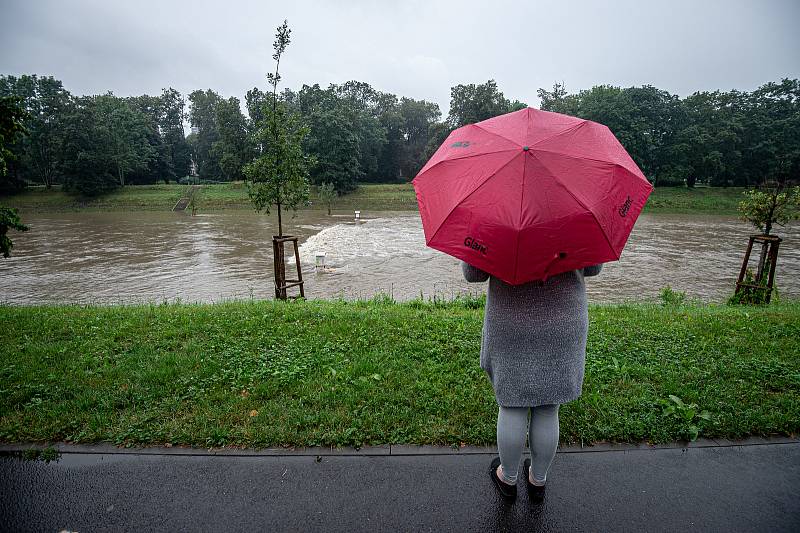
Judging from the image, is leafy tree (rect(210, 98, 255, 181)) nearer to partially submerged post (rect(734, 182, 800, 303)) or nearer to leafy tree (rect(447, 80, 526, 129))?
leafy tree (rect(447, 80, 526, 129))

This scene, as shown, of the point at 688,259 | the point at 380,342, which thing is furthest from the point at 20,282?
the point at 688,259

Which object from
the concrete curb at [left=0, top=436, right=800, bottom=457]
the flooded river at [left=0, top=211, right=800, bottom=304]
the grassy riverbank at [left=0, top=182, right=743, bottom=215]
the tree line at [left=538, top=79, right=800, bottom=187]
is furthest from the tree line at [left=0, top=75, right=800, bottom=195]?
the concrete curb at [left=0, top=436, right=800, bottom=457]

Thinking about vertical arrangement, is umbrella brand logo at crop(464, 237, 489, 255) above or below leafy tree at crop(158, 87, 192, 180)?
below

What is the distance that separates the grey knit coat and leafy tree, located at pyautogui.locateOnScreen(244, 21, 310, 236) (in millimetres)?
7882

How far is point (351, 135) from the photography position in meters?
57.5

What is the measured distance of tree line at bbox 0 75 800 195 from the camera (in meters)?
51.3

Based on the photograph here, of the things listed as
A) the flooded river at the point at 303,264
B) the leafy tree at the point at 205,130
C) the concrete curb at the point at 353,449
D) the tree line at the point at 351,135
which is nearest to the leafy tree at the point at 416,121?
the tree line at the point at 351,135

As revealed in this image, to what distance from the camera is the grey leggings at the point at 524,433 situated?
8.78 feet

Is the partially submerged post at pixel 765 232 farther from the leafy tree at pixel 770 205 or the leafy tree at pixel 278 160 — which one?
the leafy tree at pixel 278 160

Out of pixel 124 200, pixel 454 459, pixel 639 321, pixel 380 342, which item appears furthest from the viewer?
pixel 124 200

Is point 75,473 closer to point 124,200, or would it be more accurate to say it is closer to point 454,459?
point 454,459

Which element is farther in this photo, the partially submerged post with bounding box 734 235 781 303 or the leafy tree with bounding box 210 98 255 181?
the leafy tree with bounding box 210 98 255 181

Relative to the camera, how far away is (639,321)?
6391mm

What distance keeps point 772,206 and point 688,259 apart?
10.1 m
